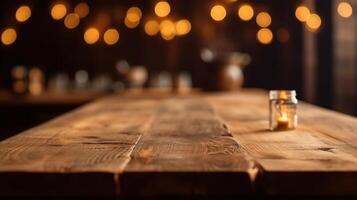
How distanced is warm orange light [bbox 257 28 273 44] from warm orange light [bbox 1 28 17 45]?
291cm

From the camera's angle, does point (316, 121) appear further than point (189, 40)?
No

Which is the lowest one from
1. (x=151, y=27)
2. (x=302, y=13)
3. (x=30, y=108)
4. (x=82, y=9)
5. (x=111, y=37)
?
(x=30, y=108)

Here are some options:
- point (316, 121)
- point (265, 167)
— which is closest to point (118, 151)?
point (265, 167)

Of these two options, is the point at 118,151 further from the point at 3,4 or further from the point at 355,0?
the point at 3,4

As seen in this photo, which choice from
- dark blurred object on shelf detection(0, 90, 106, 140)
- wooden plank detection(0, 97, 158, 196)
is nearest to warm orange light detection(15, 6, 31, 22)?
dark blurred object on shelf detection(0, 90, 106, 140)

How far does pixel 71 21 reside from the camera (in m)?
6.48

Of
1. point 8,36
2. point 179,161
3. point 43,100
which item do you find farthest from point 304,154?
point 8,36

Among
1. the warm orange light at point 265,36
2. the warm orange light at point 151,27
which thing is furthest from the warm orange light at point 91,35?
the warm orange light at point 265,36

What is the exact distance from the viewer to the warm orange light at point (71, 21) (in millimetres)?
6457

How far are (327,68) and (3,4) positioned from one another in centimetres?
381

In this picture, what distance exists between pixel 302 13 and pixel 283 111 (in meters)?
4.25

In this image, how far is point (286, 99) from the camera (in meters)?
2.06

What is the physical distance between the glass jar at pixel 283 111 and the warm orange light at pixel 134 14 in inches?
178

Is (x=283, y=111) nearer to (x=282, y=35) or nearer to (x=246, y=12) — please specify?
(x=246, y=12)
